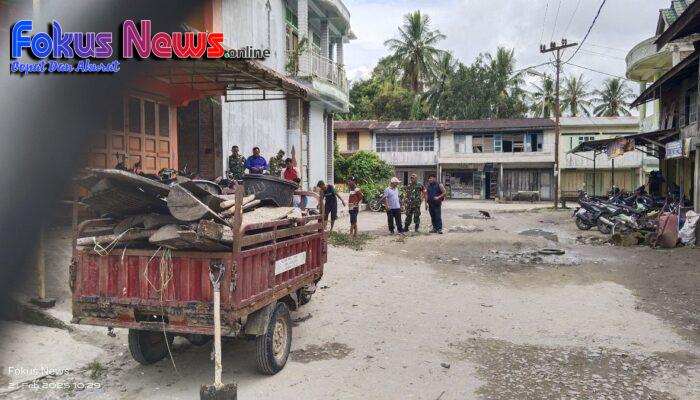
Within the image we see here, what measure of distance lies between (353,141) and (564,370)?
35.9 metres

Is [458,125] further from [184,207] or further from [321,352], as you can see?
[184,207]

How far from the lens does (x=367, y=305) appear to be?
7.29m

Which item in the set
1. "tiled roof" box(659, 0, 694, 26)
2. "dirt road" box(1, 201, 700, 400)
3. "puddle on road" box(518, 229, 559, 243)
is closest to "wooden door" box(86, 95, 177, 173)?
"dirt road" box(1, 201, 700, 400)

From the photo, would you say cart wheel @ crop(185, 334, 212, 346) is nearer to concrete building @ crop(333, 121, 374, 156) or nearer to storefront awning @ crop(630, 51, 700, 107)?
storefront awning @ crop(630, 51, 700, 107)

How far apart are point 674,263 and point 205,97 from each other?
1125 centimetres

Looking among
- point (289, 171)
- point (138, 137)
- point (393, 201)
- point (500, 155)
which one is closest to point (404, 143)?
point (500, 155)

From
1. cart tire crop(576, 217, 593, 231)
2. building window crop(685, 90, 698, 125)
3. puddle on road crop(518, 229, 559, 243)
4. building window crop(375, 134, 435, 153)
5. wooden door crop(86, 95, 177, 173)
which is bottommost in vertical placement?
puddle on road crop(518, 229, 559, 243)

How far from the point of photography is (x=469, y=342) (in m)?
5.61

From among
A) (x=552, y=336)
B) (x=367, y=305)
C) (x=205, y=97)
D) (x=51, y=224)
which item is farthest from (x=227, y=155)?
(x=552, y=336)

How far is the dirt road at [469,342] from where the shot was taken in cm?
437

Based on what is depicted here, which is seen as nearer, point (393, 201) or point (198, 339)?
point (198, 339)

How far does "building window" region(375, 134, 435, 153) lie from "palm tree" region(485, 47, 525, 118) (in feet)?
30.0

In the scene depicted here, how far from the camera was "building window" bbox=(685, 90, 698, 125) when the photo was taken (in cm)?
1675

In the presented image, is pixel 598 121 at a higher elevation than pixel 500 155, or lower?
higher
